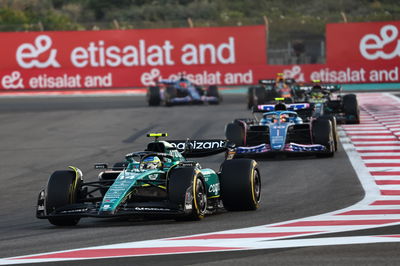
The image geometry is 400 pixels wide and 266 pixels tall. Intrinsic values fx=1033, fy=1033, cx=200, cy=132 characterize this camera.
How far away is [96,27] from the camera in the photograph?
51.3m

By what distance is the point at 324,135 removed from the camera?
20.4 m

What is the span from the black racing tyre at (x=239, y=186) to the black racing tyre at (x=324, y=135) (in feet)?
23.8

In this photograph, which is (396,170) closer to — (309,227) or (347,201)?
(347,201)

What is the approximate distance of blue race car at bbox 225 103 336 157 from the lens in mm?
20281

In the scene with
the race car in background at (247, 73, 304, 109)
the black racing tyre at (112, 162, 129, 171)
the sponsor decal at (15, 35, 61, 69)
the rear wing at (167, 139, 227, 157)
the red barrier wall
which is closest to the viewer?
the black racing tyre at (112, 162, 129, 171)

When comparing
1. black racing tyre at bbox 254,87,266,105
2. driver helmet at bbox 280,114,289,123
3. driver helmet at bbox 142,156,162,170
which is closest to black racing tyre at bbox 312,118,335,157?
driver helmet at bbox 280,114,289,123

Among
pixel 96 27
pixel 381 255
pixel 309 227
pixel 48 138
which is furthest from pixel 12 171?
pixel 96 27

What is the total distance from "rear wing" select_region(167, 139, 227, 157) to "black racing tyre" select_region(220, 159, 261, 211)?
53.0 inches

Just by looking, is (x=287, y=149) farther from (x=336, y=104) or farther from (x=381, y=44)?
(x=381, y=44)

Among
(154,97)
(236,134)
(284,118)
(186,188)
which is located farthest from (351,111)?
(186,188)

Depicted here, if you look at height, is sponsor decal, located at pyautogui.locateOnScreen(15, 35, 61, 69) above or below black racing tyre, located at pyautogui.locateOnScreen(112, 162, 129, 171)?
above

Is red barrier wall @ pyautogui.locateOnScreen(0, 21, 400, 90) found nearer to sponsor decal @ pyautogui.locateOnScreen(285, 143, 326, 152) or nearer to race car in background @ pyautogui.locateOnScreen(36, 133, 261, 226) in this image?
sponsor decal @ pyautogui.locateOnScreen(285, 143, 326, 152)

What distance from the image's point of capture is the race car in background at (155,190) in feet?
40.0

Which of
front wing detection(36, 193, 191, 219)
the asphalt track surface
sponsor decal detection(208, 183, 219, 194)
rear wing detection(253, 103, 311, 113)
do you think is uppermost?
rear wing detection(253, 103, 311, 113)
